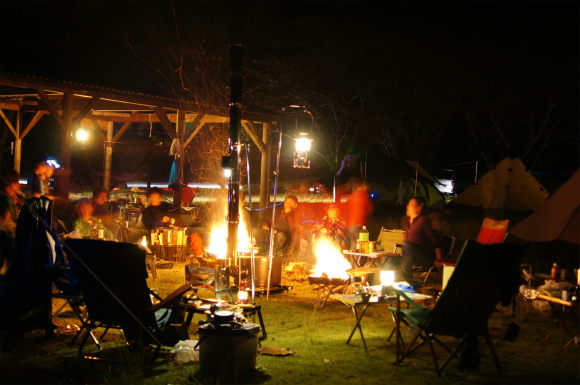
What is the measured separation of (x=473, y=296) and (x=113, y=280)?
2833mm

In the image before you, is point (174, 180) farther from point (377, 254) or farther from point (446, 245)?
point (446, 245)

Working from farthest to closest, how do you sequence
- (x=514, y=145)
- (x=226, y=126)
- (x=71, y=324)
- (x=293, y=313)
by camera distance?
(x=514, y=145) < (x=226, y=126) < (x=293, y=313) < (x=71, y=324)

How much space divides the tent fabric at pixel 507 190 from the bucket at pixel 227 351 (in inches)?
383

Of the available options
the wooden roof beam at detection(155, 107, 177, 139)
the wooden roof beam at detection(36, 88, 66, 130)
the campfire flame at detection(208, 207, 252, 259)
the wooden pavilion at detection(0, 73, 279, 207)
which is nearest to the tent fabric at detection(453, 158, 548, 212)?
the wooden pavilion at detection(0, 73, 279, 207)

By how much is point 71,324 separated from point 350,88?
15678mm

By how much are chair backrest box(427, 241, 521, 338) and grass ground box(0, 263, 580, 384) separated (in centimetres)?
37

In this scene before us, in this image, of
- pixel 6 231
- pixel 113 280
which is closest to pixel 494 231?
pixel 113 280

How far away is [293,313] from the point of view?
6270mm

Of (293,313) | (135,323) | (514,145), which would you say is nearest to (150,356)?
(135,323)

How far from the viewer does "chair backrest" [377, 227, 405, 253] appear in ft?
27.6

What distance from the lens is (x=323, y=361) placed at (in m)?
4.55

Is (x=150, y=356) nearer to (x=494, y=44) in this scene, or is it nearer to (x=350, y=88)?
(x=350, y=88)

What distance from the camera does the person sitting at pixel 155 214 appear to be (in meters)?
9.56

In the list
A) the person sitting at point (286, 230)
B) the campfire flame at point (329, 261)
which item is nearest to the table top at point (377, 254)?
the campfire flame at point (329, 261)
